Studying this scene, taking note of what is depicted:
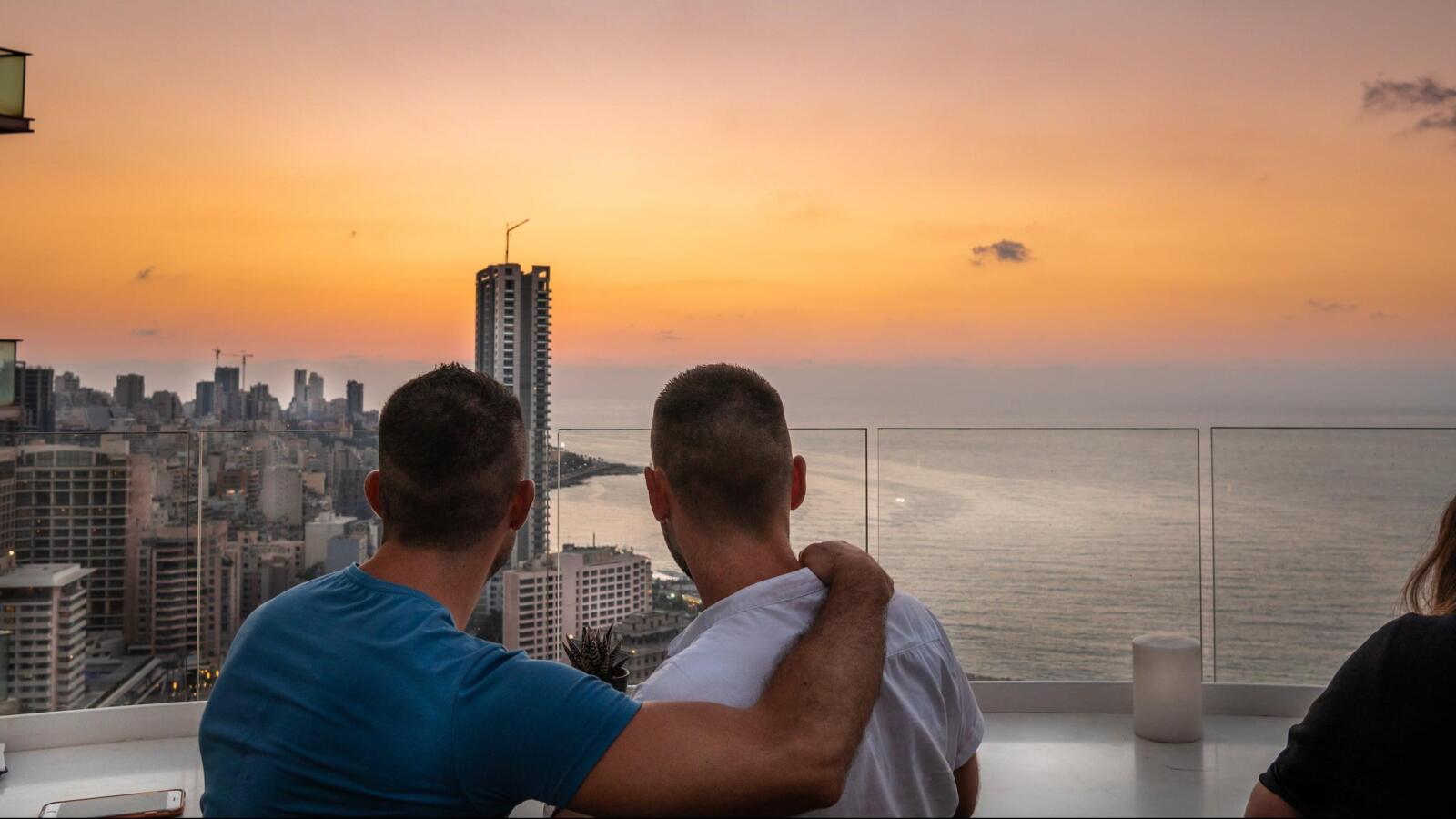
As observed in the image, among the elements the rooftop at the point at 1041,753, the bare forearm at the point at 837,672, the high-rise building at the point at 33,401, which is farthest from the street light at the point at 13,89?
the bare forearm at the point at 837,672

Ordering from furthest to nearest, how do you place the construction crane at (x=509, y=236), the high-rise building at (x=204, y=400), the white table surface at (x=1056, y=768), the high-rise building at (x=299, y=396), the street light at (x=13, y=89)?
the construction crane at (x=509, y=236)
the high-rise building at (x=299, y=396)
the high-rise building at (x=204, y=400)
the street light at (x=13, y=89)
the white table surface at (x=1056, y=768)

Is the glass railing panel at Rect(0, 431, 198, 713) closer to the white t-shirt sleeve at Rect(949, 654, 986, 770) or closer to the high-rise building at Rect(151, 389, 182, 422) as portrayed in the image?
the high-rise building at Rect(151, 389, 182, 422)

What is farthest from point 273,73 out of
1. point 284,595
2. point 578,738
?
point 578,738

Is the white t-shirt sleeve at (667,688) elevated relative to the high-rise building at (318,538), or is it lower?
elevated

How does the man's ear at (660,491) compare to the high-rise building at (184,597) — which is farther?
the high-rise building at (184,597)

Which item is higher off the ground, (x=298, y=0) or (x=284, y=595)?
(x=298, y=0)

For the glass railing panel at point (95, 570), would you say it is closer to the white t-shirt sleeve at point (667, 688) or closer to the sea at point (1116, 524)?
the sea at point (1116, 524)

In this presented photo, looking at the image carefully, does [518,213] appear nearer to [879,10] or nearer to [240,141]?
[240,141]
